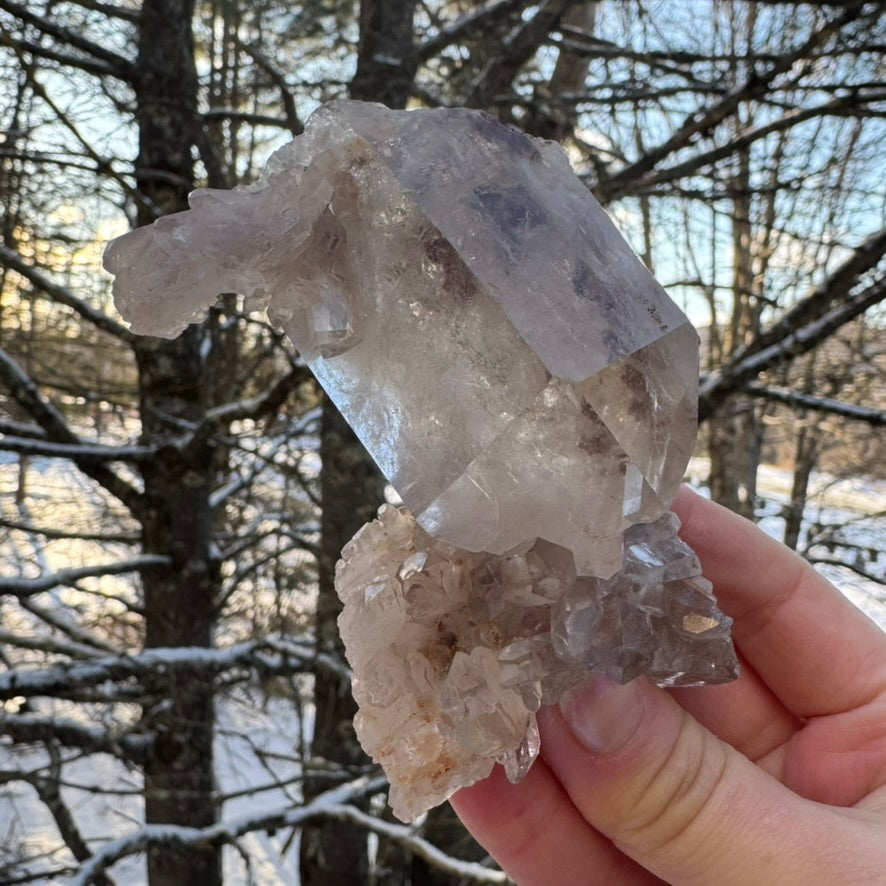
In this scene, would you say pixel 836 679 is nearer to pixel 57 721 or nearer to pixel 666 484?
pixel 666 484

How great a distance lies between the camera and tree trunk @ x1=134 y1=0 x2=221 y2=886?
9.88 ft

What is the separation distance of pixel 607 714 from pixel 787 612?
470 millimetres

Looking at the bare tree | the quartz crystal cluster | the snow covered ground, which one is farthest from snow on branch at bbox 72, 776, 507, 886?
the snow covered ground

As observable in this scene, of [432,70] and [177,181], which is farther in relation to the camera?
[432,70]

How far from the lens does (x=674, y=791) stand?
86 cm

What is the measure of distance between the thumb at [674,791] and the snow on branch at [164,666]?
7.00ft

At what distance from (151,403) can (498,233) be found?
284 centimetres

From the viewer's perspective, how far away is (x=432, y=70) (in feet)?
12.4

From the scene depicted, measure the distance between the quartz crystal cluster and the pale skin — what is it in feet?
0.40

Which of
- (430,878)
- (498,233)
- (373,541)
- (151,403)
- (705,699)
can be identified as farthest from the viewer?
(430,878)

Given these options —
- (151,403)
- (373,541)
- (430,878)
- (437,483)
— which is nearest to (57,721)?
(151,403)

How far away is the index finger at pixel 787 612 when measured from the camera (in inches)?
45.2

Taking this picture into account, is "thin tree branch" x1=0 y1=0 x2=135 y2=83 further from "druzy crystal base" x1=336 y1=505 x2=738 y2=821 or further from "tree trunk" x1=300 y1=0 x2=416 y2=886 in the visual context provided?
"druzy crystal base" x1=336 y1=505 x2=738 y2=821

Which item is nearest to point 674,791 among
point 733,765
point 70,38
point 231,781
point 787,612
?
point 733,765
